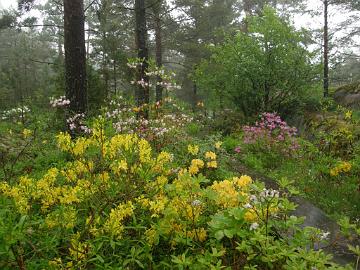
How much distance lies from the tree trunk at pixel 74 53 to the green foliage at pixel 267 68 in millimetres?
6329

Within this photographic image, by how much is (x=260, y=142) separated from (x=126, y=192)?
7.01 metres

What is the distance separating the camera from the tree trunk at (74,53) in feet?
21.8

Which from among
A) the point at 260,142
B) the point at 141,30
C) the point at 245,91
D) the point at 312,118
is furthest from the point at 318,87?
the point at 141,30

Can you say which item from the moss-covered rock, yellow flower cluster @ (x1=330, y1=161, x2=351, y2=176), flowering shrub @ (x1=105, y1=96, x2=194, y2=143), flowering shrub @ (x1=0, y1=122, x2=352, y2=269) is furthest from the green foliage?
flowering shrub @ (x1=0, y1=122, x2=352, y2=269)

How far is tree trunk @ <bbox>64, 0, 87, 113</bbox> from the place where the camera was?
21.8 ft

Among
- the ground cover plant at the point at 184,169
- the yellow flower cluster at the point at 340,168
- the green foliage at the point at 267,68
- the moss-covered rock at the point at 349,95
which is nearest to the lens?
the ground cover plant at the point at 184,169

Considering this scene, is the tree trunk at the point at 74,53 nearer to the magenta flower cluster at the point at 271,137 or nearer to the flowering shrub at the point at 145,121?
the flowering shrub at the point at 145,121

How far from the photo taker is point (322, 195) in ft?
20.8

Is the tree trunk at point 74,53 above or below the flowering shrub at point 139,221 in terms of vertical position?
above

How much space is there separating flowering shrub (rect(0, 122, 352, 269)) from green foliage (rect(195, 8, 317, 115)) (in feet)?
30.7

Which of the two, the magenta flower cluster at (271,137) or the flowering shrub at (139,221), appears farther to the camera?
the magenta flower cluster at (271,137)

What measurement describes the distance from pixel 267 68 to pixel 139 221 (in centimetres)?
966

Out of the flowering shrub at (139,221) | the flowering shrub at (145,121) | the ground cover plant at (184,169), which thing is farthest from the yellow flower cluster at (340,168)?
the flowering shrub at (139,221)

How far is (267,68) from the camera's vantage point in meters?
11.6
